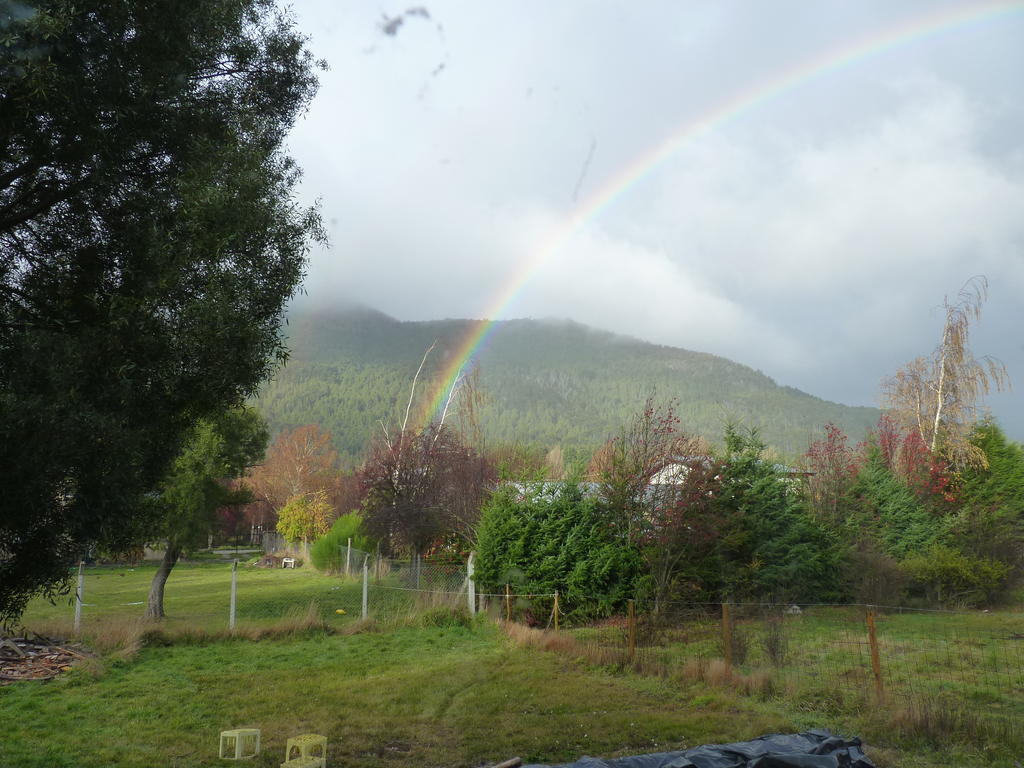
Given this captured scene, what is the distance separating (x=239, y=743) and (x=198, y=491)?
11.0m

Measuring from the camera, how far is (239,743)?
21.2 ft

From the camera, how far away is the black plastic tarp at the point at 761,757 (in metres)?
5.59

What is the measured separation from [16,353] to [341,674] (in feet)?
22.0

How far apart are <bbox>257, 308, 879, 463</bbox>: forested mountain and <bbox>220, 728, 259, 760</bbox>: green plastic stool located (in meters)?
53.3

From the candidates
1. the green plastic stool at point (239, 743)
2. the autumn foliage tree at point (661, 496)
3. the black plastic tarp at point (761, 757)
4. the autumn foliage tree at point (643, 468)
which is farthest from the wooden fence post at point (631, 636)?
the green plastic stool at point (239, 743)

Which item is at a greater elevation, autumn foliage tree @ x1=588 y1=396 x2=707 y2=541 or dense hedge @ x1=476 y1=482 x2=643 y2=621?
autumn foliage tree @ x1=588 y1=396 x2=707 y2=541

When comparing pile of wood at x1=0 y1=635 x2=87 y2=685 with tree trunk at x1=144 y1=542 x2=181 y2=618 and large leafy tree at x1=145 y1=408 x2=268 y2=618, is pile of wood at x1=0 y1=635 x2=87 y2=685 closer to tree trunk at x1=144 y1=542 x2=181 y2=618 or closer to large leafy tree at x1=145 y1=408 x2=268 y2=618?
large leafy tree at x1=145 y1=408 x2=268 y2=618

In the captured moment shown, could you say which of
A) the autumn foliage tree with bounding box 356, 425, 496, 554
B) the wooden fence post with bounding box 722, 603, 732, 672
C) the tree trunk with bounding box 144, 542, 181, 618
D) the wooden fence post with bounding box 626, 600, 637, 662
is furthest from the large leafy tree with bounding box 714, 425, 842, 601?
the tree trunk with bounding box 144, 542, 181, 618

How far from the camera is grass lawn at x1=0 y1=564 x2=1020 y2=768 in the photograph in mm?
6711

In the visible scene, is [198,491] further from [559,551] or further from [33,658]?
[559,551]

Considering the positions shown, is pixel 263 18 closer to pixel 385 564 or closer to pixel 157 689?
pixel 157 689

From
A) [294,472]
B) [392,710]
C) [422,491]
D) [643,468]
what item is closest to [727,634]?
[392,710]

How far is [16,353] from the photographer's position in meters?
5.31

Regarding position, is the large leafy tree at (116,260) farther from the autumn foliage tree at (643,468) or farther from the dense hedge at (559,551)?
the autumn foliage tree at (643,468)
